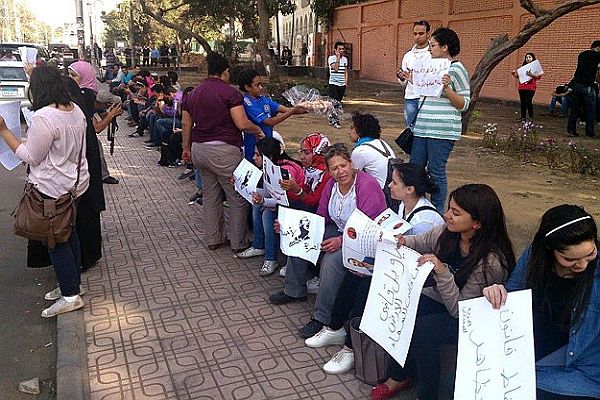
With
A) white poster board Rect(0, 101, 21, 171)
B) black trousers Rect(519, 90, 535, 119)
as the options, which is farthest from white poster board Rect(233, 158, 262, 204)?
black trousers Rect(519, 90, 535, 119)

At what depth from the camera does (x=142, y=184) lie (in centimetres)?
855

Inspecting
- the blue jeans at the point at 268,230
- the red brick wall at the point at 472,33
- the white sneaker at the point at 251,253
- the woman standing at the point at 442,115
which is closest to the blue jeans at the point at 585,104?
the red brick wall at the point at 472,33

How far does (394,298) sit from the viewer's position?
2939 millimetres

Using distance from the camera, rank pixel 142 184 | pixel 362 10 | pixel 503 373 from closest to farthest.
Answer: pixel 503 373
pixel 142 184
pixel 362 10

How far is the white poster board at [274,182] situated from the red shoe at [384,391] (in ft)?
5.80

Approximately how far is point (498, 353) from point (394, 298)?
0.64 metres

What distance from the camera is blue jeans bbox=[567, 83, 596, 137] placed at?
1151 cm

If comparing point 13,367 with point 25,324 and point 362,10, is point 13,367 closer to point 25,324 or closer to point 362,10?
point 25,324

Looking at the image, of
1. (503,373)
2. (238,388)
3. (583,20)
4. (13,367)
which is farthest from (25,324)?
(583,20)

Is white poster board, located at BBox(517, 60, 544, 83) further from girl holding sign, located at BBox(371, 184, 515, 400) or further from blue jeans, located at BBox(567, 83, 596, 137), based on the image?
girl holding sign, located at BBox(371, 184, 515, 400)

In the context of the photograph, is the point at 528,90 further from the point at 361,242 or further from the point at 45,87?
the point at 45,87

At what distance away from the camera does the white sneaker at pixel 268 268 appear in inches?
201

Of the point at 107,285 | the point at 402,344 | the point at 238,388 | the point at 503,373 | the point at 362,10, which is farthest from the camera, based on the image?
the point at 362,10

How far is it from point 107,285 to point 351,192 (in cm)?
233
